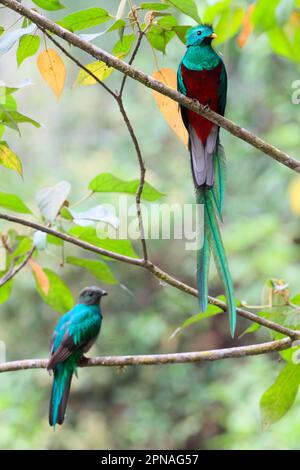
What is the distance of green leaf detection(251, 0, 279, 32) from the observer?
50.2 inches

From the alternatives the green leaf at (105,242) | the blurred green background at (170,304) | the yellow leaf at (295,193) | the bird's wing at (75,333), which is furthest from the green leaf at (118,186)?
the blurred green background at (170,304)

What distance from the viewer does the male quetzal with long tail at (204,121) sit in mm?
1383

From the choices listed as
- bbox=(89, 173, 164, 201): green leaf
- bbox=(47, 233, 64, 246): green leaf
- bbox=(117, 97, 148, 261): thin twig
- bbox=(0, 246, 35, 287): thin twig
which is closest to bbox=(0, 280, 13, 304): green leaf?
bbox=(0, 246, 35, 287): thin twig

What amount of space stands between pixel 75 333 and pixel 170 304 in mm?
4181

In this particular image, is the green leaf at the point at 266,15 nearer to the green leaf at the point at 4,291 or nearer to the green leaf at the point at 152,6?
the green leaf at the point at 152,6

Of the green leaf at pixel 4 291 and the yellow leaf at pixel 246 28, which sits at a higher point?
the yellow leaf at pixel 246 28

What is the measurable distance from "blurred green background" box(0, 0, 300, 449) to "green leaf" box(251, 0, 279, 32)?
152 inches

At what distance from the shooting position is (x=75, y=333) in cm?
205

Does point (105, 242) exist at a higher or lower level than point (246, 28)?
lower

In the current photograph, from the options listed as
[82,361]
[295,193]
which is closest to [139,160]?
[82,361]

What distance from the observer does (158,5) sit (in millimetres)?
1029

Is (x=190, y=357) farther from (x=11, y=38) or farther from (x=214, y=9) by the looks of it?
(x=214, y=9)

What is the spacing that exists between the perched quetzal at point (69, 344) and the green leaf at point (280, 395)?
77cm

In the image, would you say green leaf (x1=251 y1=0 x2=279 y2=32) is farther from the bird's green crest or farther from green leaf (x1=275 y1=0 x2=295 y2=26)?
the bird's green crest
